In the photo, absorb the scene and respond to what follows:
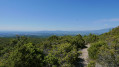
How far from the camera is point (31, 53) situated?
24.9 feet

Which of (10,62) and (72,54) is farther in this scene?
(72,54)

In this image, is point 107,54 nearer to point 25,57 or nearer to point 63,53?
point 63,53

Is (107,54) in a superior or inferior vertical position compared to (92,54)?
superior

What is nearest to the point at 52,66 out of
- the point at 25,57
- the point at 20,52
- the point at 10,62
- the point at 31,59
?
the point at 31,59

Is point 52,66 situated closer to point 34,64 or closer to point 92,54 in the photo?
point 34,64

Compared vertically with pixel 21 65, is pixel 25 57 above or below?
above

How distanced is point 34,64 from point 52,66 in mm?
1866

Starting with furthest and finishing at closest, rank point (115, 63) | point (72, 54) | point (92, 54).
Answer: point (92, 54) < point (72, 54) < point (115, 63)

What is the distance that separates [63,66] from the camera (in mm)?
6938

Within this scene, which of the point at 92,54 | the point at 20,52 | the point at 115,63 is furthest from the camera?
the point at 92,54

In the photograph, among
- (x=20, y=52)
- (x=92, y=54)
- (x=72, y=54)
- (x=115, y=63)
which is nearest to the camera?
(x=115, y=63)

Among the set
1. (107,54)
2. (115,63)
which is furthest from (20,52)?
(115,63)

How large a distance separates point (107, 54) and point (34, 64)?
7.09 m

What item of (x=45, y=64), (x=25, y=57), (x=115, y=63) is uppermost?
(x=25, y=57)
